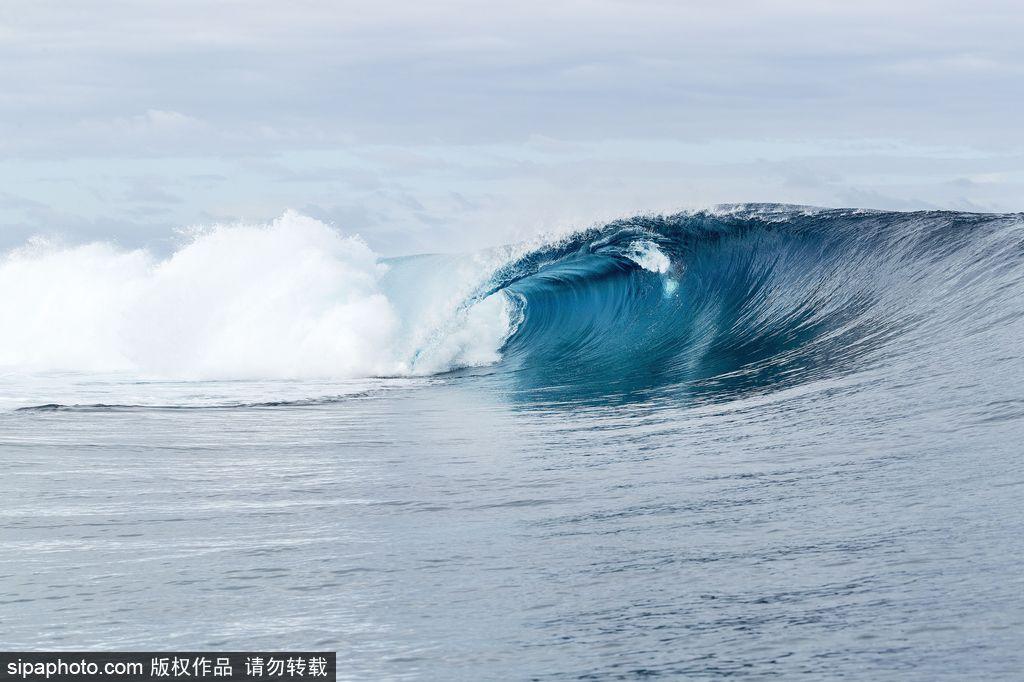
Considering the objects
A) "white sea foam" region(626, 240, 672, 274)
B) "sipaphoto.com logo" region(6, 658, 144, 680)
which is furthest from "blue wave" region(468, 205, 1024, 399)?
"sipaphoto.com logo" region(6, 658, 144, 680)

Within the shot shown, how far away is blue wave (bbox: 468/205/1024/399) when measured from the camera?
37.4 ft

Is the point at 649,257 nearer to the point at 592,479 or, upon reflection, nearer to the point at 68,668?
the point at 592,479

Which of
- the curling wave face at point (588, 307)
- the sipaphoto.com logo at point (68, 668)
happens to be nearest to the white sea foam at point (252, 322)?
the curling wave face at point (588, 307)

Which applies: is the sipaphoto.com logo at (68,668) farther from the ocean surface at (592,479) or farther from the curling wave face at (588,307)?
the curling wave face at (588,307)

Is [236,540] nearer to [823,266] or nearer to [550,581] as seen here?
[550,581]

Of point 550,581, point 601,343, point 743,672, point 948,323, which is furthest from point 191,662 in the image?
point 601,343

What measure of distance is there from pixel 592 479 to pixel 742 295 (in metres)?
8.97

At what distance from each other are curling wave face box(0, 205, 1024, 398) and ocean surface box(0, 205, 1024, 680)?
0.24ft

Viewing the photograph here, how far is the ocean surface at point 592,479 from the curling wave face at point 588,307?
0.07m

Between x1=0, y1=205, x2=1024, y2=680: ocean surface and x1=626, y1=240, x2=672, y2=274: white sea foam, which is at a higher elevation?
x1=626, y1=240, x2=672, y2=274: white sea foam

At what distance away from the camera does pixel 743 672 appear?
12.8 feet

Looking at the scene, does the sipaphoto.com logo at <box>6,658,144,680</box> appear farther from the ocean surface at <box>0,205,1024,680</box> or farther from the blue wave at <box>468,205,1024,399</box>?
the blue wave at <box>468,205,1024,399</box>

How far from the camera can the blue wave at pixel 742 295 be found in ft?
37.4

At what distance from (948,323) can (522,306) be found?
27.7 feet
